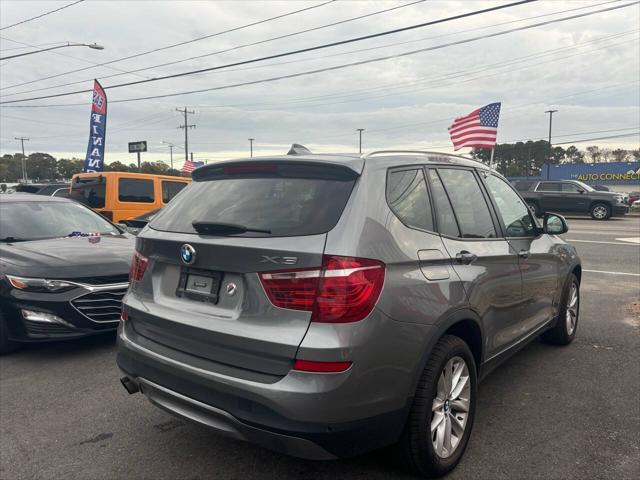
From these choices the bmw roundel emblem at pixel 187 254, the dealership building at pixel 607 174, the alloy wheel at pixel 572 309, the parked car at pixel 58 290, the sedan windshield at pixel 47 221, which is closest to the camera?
the bmw roundel emblem at pixel 187 254

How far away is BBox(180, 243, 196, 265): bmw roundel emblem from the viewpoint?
2617 mm

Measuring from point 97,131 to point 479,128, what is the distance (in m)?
16.3

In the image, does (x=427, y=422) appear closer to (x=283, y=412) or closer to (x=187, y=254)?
(x=283, y=412)

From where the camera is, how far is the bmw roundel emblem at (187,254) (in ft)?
8.59

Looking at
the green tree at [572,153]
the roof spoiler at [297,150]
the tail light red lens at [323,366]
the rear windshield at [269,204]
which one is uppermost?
the green tree at [572,153]

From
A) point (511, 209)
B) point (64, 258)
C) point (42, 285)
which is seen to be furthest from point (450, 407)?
point (64, 258)

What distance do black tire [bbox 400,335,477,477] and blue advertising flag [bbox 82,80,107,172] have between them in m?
21.4

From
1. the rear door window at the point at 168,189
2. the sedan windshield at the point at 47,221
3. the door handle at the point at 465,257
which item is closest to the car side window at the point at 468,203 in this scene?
the door handle at the point at 465,257

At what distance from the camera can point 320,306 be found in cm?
225

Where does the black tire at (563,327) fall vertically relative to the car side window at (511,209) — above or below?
below

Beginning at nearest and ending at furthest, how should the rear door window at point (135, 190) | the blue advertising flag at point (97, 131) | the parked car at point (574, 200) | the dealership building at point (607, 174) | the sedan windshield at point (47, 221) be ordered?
the sedan windshield at point (47, 221)
the rear door window at point (135, 190)
the blue advertising flag at point (97, 131)
the parked car at point (574, 200)
the dealership building at point (607, 174)

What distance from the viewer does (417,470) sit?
269 centimetres

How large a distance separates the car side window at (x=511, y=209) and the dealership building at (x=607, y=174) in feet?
188

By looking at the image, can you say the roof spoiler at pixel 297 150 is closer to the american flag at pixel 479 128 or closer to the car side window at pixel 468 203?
the car side window at pixel 468 203
